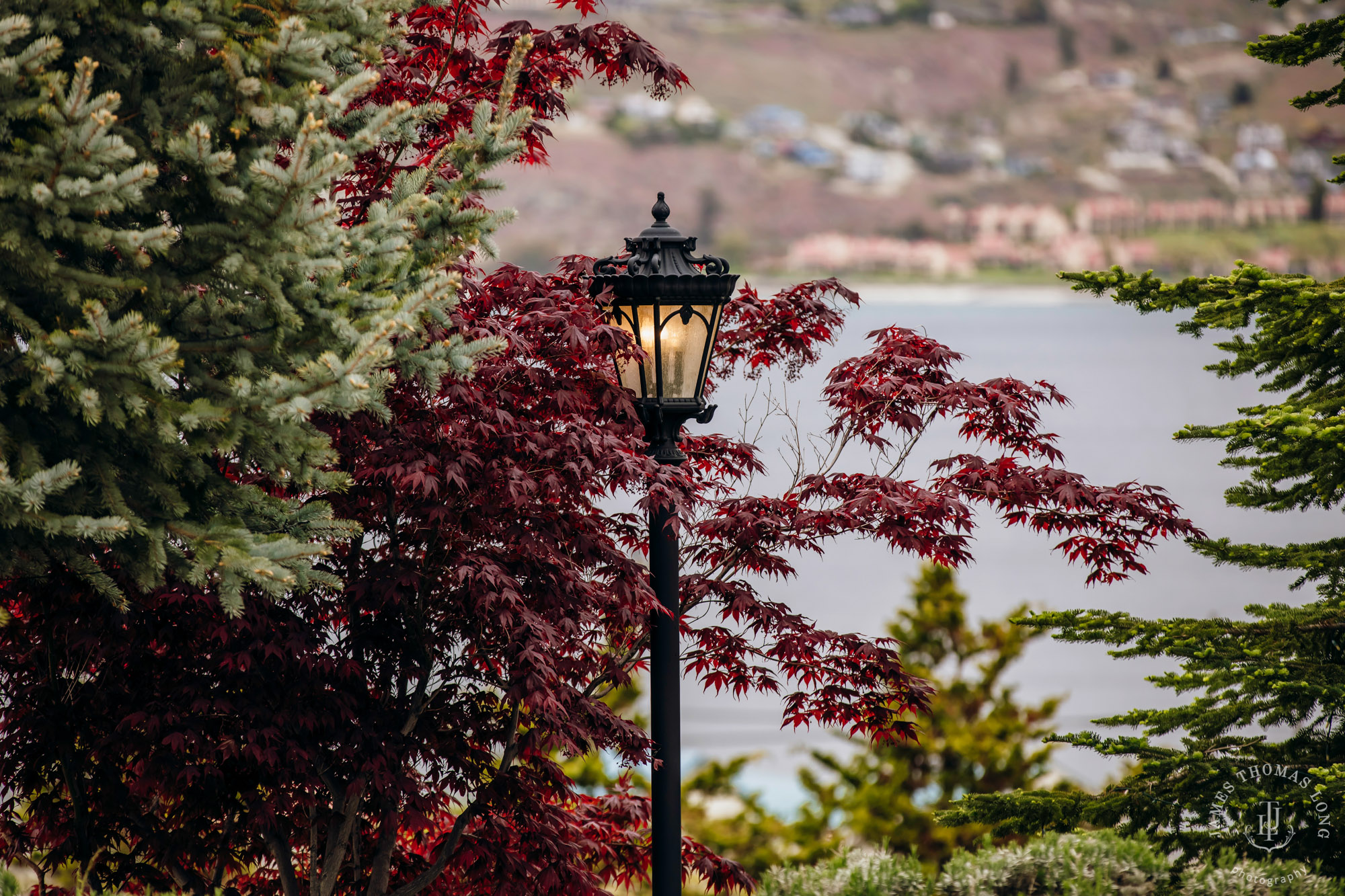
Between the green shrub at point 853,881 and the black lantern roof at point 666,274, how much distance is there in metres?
3.18

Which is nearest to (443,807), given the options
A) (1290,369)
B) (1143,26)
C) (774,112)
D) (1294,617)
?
(1294,617)

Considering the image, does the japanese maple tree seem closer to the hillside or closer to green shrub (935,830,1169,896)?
green shrub (935,830,1169,896)

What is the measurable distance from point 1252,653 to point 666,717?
8.19ft

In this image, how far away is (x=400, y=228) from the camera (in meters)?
3.57

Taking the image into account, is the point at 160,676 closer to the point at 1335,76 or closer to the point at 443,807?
the point at 443,807

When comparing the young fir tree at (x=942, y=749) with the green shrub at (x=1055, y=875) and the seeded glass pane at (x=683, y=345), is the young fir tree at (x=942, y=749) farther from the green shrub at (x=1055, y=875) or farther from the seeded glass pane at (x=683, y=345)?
the seeded glass pane at (x=683, y=345)

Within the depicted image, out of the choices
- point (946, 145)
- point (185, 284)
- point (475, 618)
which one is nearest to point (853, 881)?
point (475, 618)

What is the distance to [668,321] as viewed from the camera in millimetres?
4051

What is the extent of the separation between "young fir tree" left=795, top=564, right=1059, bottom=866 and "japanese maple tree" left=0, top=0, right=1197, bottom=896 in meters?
3.86

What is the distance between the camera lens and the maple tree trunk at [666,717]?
4.02 metres

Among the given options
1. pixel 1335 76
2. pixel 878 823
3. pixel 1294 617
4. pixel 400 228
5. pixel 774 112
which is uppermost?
pixel 1335 76

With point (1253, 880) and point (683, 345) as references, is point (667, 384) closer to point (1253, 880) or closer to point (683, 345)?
point (683, 345)

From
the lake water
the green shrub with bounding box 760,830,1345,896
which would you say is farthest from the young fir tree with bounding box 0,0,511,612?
the lake water

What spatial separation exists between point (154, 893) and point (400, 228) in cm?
333
